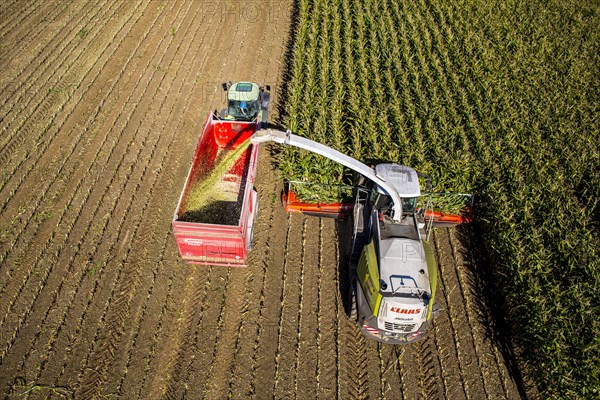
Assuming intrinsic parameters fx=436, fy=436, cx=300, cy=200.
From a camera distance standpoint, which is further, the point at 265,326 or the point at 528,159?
the point at 528,159

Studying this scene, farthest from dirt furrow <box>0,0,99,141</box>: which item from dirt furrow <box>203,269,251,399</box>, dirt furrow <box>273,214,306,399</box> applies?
dirt furrow <box>273,214,306,399</box>

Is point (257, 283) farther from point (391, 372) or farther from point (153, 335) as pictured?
point (391, 372)

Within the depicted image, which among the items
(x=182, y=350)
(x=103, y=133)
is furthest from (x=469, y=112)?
(x=103, y=133)

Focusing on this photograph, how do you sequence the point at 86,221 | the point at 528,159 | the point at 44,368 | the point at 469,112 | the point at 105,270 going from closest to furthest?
the point at 44,368 → the point at 105,270 → the point at 86,221 → the point at 528,159 → the point at 469,112

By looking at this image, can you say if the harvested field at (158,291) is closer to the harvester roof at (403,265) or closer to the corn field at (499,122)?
the corn field at (499,122)

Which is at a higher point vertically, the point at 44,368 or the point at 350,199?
the point at 350,199

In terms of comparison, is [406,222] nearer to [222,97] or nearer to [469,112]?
[469,112]

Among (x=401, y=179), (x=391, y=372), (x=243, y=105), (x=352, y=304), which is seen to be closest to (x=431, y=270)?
(x=352, y=304)
